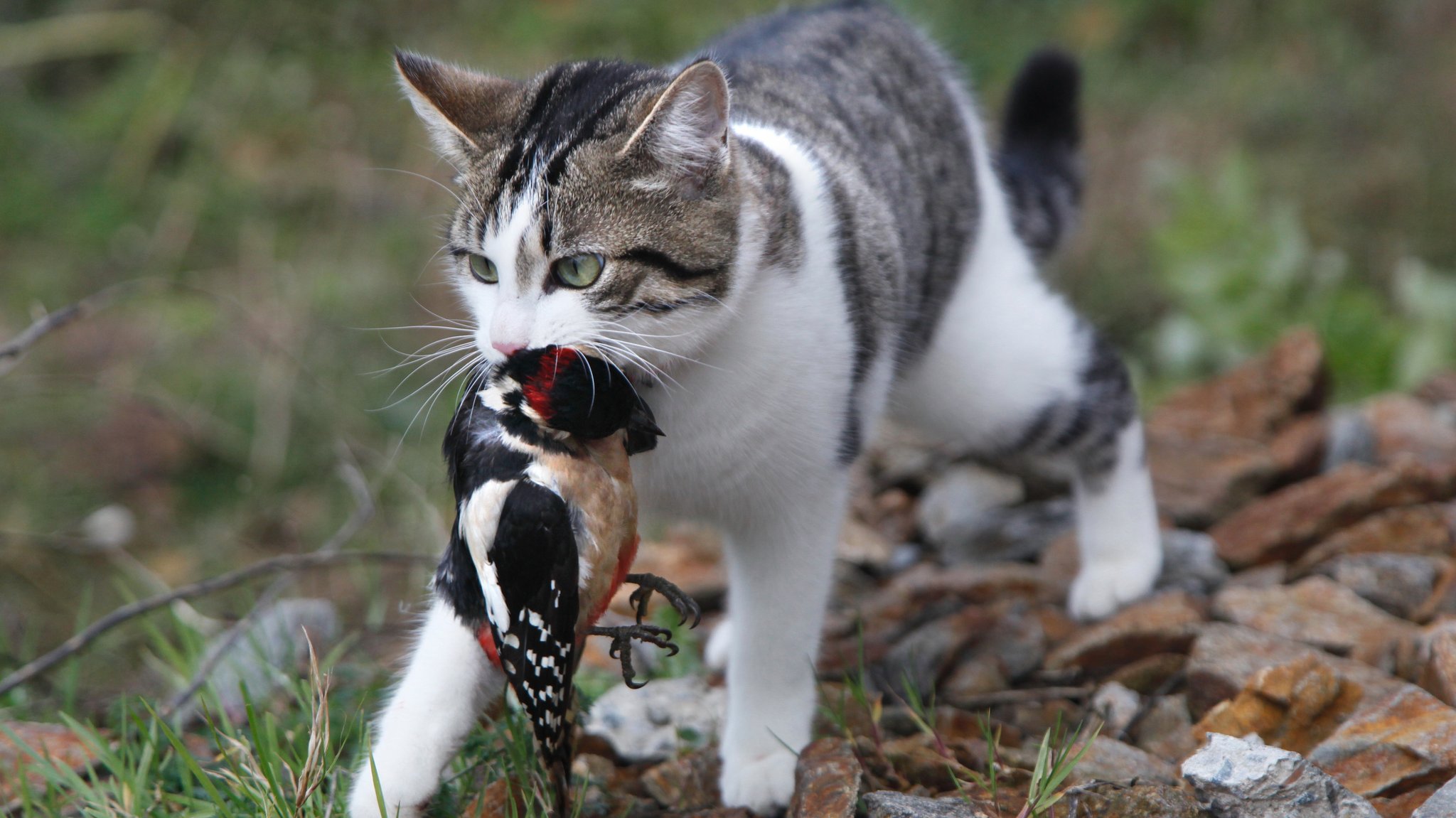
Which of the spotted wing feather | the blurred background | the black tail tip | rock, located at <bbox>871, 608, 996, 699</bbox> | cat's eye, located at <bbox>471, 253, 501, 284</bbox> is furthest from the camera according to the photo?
the blurred background

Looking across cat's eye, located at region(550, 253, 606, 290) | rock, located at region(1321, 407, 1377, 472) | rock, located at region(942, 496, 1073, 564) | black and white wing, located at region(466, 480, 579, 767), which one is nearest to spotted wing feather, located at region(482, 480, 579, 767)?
black and white wing, located at region(466, 480, 579, 767)

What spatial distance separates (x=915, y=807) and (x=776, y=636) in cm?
52

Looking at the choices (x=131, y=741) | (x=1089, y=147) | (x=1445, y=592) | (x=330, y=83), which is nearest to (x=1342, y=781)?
(x=1445, y=592)

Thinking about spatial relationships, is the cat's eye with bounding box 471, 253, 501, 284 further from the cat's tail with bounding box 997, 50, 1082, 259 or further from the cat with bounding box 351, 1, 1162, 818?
the cat's tail with bounding box 997, 50, 1082, 259

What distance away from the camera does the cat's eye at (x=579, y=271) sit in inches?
72.9

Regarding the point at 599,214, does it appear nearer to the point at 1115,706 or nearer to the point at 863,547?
the point at 1115,706

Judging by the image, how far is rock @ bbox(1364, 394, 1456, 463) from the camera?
10.7ft

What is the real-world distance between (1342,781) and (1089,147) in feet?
13.7

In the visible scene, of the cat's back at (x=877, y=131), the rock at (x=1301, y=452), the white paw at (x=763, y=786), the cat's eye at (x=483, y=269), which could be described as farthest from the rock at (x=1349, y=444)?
the cat's eye at (x=483, y=269)

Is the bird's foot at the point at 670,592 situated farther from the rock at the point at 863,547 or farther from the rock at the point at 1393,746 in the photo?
the rock at the point at 863,547

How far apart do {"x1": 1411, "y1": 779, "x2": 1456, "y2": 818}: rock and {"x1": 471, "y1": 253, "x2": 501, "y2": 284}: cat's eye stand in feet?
4.89

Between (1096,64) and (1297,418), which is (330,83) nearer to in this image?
(1096,64)

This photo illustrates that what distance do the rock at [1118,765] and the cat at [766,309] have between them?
494mm

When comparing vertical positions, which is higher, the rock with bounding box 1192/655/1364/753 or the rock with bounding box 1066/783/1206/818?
the rock with bounding box 1066/783/1206/818
